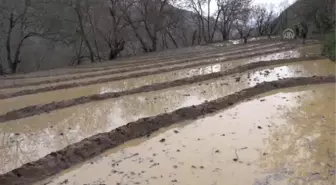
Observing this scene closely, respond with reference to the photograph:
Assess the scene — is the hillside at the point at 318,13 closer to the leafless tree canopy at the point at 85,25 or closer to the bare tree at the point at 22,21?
the leafless tree canopy at the point at 85,25

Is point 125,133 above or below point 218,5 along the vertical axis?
below

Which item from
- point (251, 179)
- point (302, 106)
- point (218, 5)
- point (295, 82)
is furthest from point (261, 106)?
point (218, 5)

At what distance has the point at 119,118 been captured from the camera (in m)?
7.46

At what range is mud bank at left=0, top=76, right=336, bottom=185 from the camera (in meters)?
4.77

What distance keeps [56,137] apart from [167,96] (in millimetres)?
3593

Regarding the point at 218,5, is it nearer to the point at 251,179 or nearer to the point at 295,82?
the point at 295,82

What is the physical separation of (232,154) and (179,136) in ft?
4.13

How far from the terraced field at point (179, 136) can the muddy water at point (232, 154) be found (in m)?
0.01

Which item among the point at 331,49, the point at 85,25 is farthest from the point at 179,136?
the point at 85,25

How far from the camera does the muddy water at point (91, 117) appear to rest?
5879 mm

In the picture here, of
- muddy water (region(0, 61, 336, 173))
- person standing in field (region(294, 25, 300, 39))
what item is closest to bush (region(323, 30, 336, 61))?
muddy water (region(0, 61, 336, 173))

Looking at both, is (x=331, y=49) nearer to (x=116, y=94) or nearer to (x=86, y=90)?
(x=116, y=94)

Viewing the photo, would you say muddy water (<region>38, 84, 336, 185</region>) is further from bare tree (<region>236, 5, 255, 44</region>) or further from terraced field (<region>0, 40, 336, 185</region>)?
bare tree (<region>236, 5, 255, 44</region>)

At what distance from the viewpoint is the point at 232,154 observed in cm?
485
